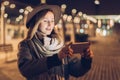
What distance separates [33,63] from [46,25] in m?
0.37

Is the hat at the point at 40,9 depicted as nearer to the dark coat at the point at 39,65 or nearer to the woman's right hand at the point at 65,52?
the dark coat at the point at 39,65

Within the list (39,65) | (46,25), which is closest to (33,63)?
(39,65)

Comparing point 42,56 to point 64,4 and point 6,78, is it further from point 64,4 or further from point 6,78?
point 64,4

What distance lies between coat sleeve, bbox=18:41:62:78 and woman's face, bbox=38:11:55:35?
0.80ft

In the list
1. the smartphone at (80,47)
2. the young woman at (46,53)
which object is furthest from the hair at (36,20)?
the smartphone at (80,47)

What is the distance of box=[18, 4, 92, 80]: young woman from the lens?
2.38m

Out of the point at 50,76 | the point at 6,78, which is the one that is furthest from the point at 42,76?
the point at 6,78

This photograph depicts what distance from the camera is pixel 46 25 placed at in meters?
2.57

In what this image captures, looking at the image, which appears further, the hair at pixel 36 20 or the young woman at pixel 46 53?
the hair at pixel 36 20

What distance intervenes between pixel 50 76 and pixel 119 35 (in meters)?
36.3

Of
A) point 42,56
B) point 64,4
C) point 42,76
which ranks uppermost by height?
point 64,4

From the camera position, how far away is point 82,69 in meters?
2.71

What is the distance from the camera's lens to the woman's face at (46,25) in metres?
2.57

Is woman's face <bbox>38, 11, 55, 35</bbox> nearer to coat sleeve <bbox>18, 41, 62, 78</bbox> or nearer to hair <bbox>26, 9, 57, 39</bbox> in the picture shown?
hair <bbox>26, 9, 57, 39</bbox>
